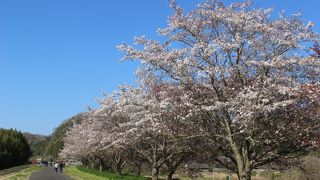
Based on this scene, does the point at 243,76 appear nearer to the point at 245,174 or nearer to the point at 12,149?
the point at 245,174

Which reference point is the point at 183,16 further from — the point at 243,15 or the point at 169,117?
the point at 169,117

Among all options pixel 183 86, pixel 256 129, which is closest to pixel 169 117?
pixel 183 86

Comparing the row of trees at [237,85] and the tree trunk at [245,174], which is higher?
the row of trees at [237,85]

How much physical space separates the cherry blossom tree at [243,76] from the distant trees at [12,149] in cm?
7626

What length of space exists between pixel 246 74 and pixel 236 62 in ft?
1.82

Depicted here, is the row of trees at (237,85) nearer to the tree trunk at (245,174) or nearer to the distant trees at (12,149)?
the tree trunk at (245,174)

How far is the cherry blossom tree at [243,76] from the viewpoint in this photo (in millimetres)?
15109

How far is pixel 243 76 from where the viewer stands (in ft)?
53.2

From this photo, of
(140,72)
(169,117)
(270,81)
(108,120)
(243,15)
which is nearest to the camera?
(270,81)

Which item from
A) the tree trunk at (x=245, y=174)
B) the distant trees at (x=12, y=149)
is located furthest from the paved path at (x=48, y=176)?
the tree trunk at (x=245, y=174)

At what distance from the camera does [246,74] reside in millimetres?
16219

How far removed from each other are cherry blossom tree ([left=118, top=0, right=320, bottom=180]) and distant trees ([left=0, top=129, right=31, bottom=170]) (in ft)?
250

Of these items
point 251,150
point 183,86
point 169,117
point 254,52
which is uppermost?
point 254,52

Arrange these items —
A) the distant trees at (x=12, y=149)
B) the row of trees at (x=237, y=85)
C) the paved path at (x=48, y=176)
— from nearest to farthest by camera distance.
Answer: the row of trees at (x=237, y=85)
the paved path at (x=48, y=176)
the distant trees at (x=12, y=149)
